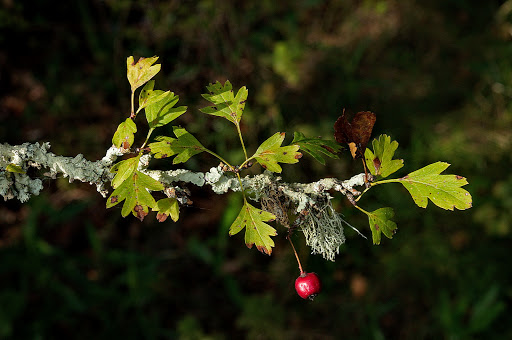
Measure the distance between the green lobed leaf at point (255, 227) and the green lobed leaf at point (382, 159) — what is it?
0.31 metres

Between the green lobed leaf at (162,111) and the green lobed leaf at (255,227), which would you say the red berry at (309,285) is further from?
the green lobed leaf at (162,111)

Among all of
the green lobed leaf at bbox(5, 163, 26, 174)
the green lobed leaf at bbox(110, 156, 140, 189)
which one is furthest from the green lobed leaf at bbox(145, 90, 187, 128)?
the green lobed leaf at bbox(5, 163, 26, 174)

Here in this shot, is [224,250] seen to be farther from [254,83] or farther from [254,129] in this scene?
[254,83]

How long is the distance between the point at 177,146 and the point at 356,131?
1.54ft

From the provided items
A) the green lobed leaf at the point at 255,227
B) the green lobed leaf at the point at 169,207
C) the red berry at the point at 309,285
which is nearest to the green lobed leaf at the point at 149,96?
the green lobed leaf at the point at 169,207

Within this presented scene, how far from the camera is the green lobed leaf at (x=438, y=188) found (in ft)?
3.65

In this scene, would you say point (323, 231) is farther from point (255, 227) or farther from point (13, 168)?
point (13, 168)

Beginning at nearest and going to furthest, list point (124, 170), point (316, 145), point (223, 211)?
point (124, 170) → point (316, 145) → point (223, 211)

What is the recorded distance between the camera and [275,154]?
3.63ft

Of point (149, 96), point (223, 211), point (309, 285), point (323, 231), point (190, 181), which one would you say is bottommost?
point (223, 211)

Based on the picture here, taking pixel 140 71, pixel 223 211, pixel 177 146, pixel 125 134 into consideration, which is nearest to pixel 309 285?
pixel 177 146

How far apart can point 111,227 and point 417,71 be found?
9.15 feet

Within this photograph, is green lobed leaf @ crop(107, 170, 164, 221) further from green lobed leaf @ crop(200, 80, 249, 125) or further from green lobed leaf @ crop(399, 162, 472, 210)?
green lobed leaf @ crop(399, 162, 472, 210)

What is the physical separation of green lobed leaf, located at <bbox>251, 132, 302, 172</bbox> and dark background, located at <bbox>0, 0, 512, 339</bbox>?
1.70 m
